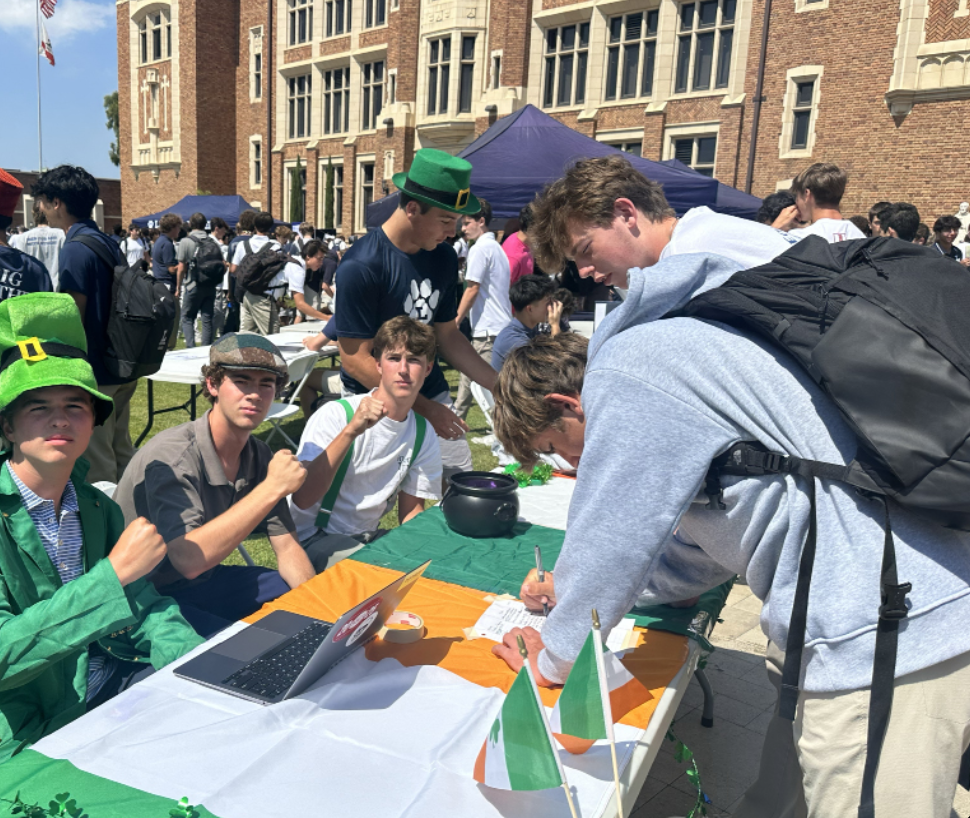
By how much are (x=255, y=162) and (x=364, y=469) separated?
31.4 meters

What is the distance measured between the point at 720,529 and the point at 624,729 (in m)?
0.45

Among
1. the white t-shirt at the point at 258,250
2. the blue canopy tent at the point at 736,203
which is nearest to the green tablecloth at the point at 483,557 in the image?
the white t-shirt at the point at 258,250

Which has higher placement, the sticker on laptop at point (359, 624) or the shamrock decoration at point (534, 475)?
A: the sticker on laptop at point (359, 624)

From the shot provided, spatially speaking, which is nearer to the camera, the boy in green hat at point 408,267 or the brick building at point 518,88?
the boy in green hat at point 408,267

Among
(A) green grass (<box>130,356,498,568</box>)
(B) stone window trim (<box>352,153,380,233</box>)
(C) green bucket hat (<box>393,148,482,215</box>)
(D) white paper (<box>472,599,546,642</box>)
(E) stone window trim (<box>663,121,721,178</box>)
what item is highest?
(E) stone window trim (<box>663,121,721,178</box>)

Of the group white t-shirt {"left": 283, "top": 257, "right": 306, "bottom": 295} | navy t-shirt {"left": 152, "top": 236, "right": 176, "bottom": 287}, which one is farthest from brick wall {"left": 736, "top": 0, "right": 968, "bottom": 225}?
navy t-shirt {"left": 152, "top": 236, "right": 176, "bottom": 287}

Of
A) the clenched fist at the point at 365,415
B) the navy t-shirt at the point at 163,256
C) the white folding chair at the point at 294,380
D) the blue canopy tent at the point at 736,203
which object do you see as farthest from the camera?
the navy t-shirt at the point at 163,256

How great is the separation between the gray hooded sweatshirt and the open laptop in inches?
19.1

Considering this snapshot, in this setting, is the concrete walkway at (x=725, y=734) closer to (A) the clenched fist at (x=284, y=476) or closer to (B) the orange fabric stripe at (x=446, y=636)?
(B) the orange fabric stripe at (x=446, y=636)

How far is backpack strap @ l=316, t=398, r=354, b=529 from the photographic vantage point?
9.79 feet

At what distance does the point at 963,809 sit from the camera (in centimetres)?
250

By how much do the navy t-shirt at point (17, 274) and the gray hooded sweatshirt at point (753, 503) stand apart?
9.40 feet

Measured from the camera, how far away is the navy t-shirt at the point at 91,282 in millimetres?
3770

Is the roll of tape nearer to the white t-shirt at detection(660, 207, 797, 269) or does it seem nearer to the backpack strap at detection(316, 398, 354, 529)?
the white t-shirt at detection(660, 207, 797, 269)
